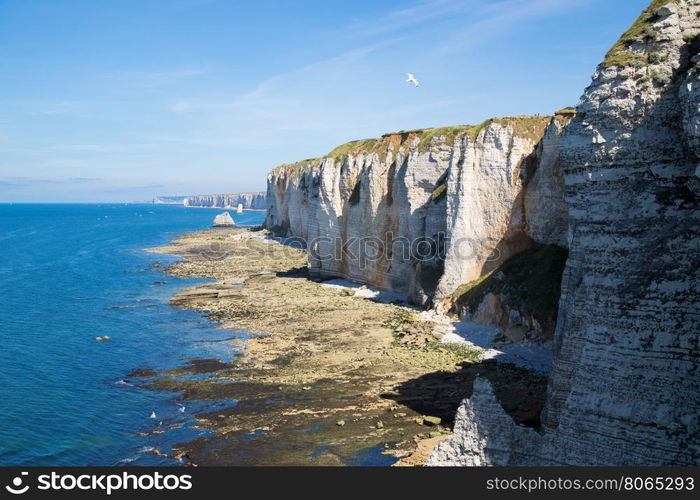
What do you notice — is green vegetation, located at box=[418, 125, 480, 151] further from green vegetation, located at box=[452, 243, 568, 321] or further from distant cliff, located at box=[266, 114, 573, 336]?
green vegetation, located at box=[452, 243, 568, 321]

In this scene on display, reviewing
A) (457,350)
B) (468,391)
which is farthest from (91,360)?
(468,391)

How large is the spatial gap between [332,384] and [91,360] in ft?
52.5

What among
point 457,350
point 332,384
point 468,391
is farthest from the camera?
point 457,350

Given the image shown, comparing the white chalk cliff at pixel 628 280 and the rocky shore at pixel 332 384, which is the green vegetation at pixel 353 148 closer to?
the rocky shore at pixel 332 384

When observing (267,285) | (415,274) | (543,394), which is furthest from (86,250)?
(543,394)

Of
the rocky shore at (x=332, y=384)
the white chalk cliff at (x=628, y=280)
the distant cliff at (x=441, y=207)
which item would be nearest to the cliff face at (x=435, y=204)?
the distant cliff at (x=441, y=207)

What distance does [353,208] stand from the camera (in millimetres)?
60281

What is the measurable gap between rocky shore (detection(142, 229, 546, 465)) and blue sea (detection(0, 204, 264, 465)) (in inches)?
67.6

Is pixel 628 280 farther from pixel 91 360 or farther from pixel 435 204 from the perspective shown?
pixel 435 204

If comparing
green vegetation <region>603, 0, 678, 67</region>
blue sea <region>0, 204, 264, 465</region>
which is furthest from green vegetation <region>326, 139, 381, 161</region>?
green vegetation <region>603, 0, 678, 67</region>

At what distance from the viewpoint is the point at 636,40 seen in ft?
54.9

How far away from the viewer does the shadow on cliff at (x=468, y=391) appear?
24.5 m

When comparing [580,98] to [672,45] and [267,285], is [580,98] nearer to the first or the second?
[672,45]

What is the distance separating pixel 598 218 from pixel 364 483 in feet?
32.5
